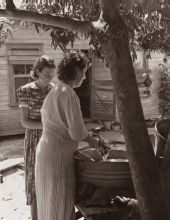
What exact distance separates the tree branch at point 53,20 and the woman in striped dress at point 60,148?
1.45ft

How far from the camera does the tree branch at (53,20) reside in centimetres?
265

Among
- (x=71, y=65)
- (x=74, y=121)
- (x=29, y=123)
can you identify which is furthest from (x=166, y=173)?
(x=29, y=123)

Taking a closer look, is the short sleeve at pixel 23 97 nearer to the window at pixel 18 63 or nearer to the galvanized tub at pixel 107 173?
the galvanized tub at pixel 107 173

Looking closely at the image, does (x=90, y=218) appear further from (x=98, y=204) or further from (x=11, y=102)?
(x=11, y=102)

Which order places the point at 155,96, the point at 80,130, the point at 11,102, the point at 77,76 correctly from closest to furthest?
the point at 80,130, the point at 77,76, the point at 11,102, the point at 155,96

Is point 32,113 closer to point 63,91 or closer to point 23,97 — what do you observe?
point 23,97

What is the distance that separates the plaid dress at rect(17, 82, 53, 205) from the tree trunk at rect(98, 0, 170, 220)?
1.90 m

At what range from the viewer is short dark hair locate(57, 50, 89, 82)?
3141 mm

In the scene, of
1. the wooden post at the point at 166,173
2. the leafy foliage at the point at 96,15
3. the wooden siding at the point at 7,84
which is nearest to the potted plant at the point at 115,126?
the wooden siding at the point at 7,84

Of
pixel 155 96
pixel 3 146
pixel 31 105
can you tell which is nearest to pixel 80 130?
pixel 31 105

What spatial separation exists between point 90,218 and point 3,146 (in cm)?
793

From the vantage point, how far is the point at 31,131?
4.29 metres

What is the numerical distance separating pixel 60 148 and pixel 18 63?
868 cm

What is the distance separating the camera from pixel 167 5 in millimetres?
4125
